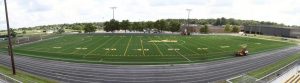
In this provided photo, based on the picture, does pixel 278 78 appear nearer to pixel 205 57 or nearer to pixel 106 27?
pixel 205 57

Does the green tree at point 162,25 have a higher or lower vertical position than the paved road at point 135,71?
higher

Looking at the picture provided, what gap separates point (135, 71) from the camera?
44344mm

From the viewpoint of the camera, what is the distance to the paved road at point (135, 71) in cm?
3928

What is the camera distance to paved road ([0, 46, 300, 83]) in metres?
39.3

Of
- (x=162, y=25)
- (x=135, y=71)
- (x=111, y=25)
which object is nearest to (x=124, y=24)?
(x=111, y=25)

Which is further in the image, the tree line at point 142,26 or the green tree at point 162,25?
the green tree at point 162,25

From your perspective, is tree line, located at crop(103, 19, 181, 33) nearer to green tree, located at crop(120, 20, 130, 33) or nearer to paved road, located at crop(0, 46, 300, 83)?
green tree, located at crop(120, 20, 130, 33)

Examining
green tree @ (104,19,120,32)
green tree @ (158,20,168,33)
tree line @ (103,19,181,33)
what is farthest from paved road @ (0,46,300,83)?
green tree @ (158,20,168,33)

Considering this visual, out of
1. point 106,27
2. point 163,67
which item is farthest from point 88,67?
point 106,27

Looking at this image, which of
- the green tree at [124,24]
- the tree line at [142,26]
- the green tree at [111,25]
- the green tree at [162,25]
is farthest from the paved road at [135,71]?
the green tree at [162,25]

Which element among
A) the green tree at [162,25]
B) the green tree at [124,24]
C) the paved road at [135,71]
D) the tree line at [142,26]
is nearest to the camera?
the paved road at [135,71]

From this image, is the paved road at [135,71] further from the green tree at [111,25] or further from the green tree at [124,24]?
the green tree at [124,24]

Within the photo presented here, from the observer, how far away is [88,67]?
47.3m

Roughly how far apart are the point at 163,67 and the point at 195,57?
43.3 ft
